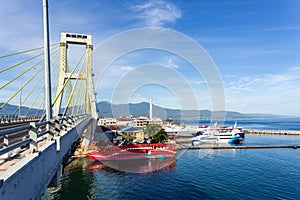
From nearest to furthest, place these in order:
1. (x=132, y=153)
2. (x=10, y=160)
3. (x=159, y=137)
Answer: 1. (x=10, y=160)
2. (x=132, y=153)
3. (x=159, y=137)

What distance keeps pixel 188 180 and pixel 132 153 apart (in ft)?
45.7

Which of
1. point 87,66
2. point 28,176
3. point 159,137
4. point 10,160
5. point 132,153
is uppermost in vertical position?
point 87,66

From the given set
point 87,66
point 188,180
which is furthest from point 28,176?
point 87,66

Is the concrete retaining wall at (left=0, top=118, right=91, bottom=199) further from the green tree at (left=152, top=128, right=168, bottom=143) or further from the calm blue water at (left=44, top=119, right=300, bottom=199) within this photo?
the green tree at (left=152, top=128, right=168, bottom=143)

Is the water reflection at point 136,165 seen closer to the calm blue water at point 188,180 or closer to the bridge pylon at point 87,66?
the calm blue water at point 188,180

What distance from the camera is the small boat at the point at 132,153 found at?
3362cm

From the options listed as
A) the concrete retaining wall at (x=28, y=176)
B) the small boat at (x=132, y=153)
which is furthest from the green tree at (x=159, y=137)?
the concrete retaining wall at (x=28, y=176)

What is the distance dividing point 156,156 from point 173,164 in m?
5.51

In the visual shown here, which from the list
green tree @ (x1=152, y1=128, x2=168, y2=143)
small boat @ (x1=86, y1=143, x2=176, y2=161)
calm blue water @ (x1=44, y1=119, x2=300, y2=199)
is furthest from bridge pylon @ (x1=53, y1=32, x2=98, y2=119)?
green tree @ (x1=152, y1=128, x2=168, y2=143)

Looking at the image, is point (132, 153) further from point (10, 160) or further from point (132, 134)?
point (10, 160)

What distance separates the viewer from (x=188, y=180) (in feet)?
79.9

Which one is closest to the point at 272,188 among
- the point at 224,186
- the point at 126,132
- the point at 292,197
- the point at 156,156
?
the point at 292,197

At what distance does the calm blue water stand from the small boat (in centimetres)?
197

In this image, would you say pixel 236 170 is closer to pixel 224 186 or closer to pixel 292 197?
pixel 224 186
